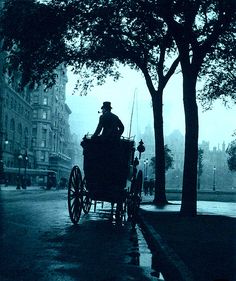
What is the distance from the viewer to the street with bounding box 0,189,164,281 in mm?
4859

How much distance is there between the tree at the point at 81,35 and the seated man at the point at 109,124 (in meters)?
4.04

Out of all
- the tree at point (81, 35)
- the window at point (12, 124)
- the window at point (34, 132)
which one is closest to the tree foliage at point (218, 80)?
the tree at point (81, 35)

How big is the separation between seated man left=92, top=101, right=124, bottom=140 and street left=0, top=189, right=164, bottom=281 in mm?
2114

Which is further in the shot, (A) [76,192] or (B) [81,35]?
(B) [81,35]

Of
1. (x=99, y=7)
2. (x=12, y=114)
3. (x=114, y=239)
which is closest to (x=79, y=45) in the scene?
(x=99, y=7)

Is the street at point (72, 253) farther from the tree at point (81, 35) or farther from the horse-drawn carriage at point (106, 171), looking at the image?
the tree at point (81, 35)

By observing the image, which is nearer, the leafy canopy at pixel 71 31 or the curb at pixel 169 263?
the curb at pixel 169 263

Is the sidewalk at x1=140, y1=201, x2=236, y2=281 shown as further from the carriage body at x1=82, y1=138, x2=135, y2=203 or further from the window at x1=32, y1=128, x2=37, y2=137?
the window at x1=32, y1=128, x2=37, y2=137

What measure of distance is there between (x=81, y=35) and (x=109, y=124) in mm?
9523

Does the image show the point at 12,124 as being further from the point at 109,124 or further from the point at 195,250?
the point at 195,250

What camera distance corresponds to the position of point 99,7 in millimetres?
15172

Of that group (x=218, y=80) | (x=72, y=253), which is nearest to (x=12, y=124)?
(x=218, y=80)

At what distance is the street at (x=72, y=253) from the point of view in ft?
15.9

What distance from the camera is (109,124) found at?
10.5 metres
